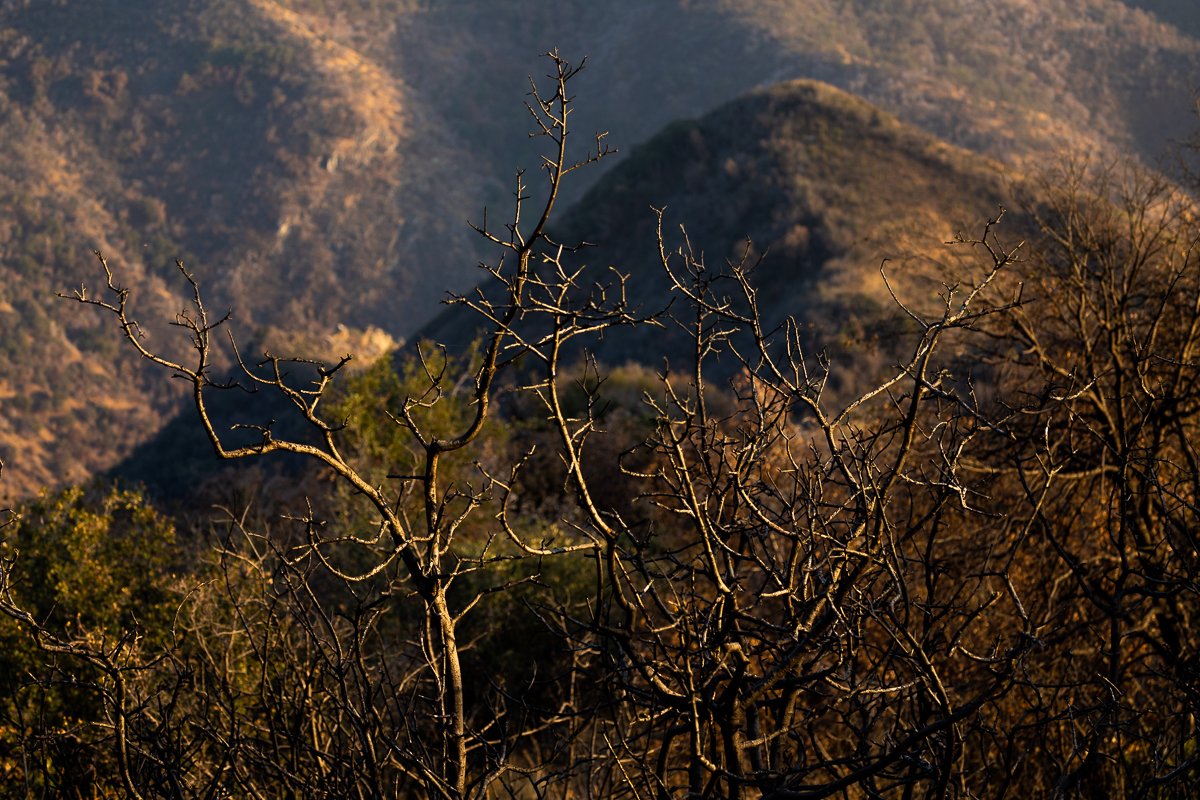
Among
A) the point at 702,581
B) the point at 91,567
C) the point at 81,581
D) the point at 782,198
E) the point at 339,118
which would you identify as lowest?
the point at 339,118

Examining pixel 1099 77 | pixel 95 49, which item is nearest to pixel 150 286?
pixel 95 49

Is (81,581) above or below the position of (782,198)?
above

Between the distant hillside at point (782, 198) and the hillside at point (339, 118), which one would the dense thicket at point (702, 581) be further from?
the hillside at point (339, 118)

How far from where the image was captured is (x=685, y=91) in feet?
303

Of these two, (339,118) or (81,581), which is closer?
(81,581)

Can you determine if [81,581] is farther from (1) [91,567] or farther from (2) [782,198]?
(2) [782,198]

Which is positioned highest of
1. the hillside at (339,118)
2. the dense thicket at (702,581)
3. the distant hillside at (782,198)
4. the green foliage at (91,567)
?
the dense thicket at (702,581)

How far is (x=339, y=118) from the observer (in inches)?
3691

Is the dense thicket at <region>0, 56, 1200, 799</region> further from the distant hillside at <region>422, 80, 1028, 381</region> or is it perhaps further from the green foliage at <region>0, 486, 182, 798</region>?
the distant hillside at <region>422, 80, 1028, 381</region>

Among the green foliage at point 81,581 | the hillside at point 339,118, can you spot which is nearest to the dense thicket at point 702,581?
the green foliage at point 81,581

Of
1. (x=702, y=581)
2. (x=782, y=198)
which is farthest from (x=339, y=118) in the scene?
(x=702, y=581)

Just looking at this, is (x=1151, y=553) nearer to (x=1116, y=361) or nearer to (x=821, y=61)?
(x=1116, y=361)

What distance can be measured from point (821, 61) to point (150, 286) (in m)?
45.5

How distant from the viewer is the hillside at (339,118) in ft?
239
